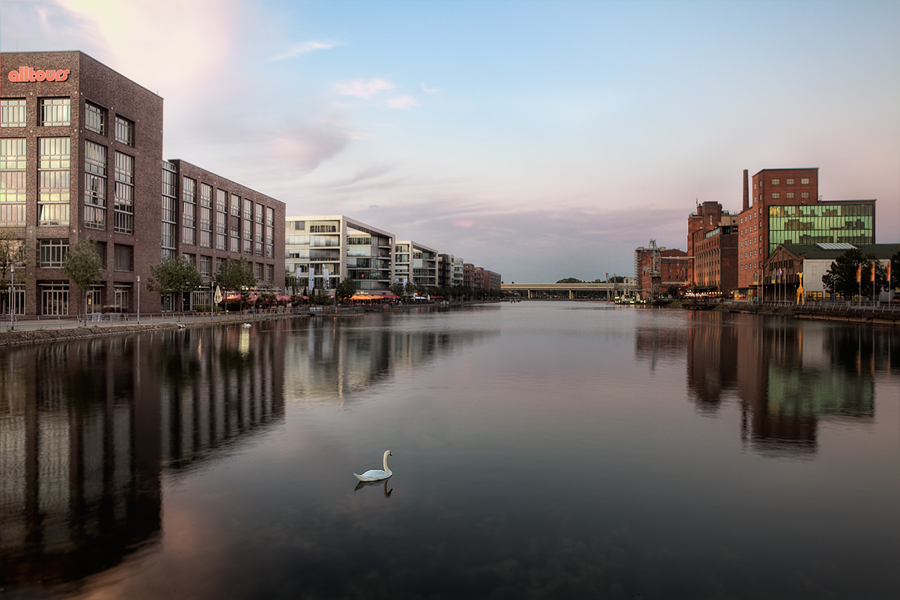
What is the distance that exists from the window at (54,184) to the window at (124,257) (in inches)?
317

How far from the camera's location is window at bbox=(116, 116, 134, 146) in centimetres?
7288

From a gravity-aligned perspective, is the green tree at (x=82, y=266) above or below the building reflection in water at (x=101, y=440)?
above

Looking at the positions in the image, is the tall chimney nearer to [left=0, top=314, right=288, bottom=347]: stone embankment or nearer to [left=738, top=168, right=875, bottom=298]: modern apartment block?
[left=738, top=168, right=875, bottom=298]: modern apartment block

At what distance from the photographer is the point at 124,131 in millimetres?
74188

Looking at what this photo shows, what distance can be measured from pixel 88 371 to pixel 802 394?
92.9 ft

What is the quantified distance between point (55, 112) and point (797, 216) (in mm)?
147415

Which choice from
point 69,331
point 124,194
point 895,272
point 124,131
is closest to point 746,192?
point 895,272

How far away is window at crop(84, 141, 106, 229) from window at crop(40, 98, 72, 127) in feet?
10.6

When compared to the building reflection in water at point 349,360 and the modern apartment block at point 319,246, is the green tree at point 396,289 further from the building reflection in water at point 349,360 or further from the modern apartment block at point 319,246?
the building reflection in water at point 349,360

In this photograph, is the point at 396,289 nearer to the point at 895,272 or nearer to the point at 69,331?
the point at 895,272

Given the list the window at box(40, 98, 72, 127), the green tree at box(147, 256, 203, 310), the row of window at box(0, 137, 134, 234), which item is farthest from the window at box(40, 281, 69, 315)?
the window at box(40, 98, 72, 127)

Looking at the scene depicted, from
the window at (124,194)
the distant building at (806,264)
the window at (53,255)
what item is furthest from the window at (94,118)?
the distant building at (806,264)

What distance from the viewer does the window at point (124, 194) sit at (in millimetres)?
72562

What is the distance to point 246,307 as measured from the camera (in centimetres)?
A: 8931
